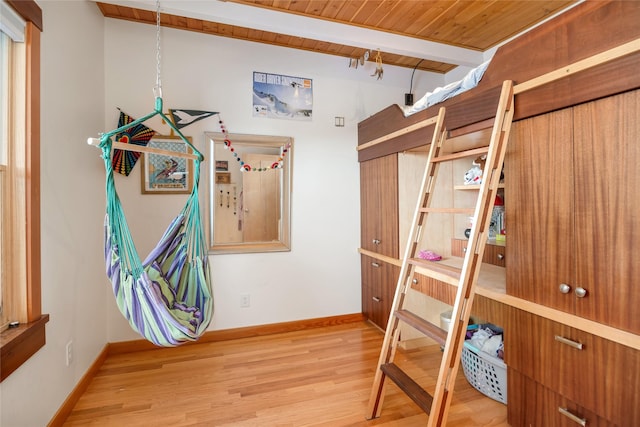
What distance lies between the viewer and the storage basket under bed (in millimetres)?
1759

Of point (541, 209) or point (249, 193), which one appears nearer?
point (541, 209)

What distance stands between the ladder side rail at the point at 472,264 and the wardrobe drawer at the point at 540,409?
431 mm

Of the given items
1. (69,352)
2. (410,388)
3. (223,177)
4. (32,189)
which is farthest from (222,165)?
(410,388)

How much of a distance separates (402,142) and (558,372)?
5.51 ft

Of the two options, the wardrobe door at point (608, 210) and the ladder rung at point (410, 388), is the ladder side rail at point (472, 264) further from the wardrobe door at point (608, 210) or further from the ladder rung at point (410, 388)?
the wardrobe door at point (608, 210)

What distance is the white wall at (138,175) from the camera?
1.58 meters

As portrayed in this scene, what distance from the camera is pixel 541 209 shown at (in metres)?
1.39

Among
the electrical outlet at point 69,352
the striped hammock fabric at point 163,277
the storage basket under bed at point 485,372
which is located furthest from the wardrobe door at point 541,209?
the electrical outlet at point 69,352

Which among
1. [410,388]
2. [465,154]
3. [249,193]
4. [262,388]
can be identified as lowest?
[262,388]

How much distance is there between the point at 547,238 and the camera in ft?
4.49

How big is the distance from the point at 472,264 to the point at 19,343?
195 cm

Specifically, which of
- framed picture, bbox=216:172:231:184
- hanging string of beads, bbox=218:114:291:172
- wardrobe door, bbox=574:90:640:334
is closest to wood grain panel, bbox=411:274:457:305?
wardrobe door, bbox=574:90:640:334

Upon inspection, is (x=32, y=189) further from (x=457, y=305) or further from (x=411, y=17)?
(x=411, y=17)

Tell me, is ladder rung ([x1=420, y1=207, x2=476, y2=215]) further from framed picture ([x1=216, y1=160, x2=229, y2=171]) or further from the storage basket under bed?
framed picture ([x1=216, y1=160, x2=229, y2=171])
